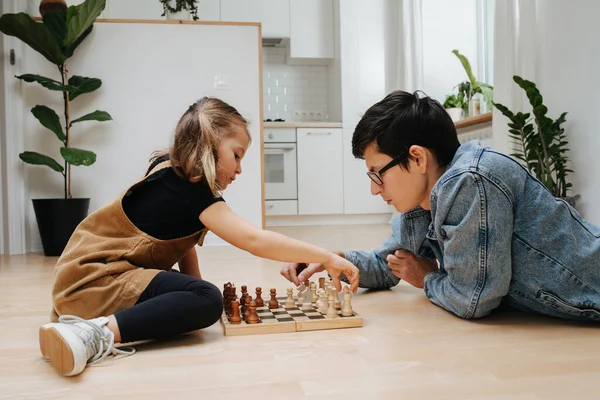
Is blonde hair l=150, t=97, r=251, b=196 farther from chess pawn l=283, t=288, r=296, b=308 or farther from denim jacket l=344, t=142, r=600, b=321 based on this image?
denim jacket l=344, t=142, r=600, b=321

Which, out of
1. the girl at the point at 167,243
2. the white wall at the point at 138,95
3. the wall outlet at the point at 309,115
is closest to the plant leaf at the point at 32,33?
the white wall at the point at 138,95

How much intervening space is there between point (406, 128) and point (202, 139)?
541 millimetres

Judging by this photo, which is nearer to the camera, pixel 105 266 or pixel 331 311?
pixel 105 266

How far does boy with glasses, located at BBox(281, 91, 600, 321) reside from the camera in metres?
1.53

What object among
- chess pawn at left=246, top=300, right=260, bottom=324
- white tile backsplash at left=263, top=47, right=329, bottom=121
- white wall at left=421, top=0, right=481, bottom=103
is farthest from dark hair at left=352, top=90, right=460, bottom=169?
white tile backsplash at left=263, top=47, right=329, bottom=121

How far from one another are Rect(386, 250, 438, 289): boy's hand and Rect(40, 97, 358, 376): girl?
0.34 metres

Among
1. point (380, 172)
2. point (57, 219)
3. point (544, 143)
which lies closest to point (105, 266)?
point (380, 172)

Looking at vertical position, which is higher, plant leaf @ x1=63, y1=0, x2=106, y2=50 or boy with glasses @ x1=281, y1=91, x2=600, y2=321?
plant leaf @ x1=63, y1=0, x2=106, y2=50

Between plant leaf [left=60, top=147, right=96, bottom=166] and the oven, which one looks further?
the oven

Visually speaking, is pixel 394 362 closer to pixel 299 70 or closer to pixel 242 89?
pixel 242 89

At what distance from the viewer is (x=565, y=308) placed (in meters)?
1.59

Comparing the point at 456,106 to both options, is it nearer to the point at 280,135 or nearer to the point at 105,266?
the point at 280,135

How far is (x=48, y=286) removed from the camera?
2564mm

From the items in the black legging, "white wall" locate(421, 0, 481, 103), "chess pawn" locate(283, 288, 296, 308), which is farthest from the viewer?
"white wall" locate(421, 0, 481, 103)
